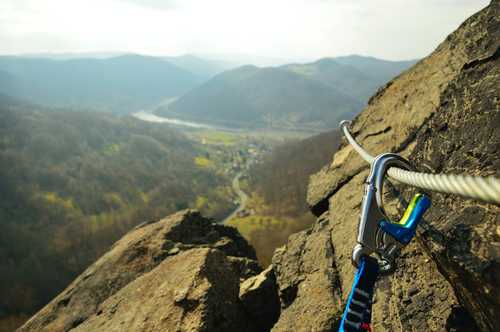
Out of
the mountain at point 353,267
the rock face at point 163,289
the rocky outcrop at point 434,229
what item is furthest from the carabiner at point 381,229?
the rock face at point 163,289

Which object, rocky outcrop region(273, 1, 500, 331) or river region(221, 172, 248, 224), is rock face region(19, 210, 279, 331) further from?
river region(221, 172, 248, 224)

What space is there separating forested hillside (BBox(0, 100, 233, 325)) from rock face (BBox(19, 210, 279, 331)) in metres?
53.3

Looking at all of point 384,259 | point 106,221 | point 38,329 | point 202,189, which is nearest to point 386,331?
point 384,259

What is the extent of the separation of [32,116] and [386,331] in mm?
204293

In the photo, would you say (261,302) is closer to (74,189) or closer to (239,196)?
(239,196)

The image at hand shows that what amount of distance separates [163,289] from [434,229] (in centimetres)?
475

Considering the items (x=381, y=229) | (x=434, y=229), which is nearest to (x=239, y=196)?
(x=434, y=229)

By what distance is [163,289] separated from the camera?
20.6 ft

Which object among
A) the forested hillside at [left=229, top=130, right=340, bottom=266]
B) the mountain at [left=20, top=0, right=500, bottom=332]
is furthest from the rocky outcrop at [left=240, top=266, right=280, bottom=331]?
the forested hillside at [left=229, top=130, right=340, bottom=266]

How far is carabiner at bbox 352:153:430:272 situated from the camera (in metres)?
2.08

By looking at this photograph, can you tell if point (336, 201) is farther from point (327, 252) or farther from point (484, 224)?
point (484, 224)

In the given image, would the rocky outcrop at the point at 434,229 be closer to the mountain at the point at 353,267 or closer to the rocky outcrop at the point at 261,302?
the mountain at the point at 353,267

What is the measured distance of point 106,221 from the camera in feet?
341

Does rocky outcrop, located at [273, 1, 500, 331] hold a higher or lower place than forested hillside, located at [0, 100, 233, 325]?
higher
